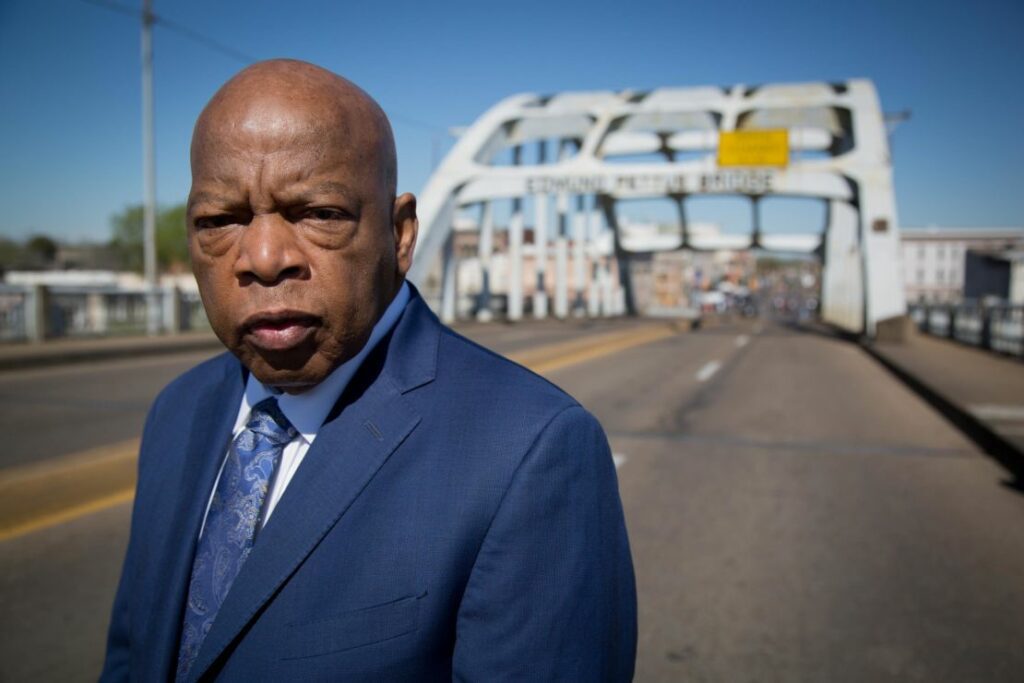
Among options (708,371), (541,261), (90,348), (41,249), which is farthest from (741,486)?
(41,249)

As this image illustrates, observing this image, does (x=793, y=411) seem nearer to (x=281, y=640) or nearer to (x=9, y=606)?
(x=9, y=606)

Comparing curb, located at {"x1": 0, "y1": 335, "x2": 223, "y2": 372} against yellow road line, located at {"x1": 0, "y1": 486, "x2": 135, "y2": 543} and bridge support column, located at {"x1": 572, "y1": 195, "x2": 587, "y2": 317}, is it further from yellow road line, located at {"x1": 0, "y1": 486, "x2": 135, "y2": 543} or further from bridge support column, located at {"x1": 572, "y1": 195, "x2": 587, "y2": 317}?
bridge support column, located at {"x1": 572, "y1": 195, "x2": 587, "y2": 317}

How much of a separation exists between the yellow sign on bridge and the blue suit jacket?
26546 millimetres

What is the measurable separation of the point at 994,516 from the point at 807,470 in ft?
5.00

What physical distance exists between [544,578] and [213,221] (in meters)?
0.75

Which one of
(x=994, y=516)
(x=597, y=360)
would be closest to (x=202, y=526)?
(x=994, y=516)

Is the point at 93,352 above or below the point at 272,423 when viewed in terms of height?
below

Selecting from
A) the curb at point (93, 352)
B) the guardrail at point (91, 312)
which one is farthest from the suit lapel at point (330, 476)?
the curb at point (93, 352)

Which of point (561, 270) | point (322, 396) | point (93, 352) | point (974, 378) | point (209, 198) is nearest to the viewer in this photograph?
point (209, 198)

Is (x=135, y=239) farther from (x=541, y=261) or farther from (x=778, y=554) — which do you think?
(x=778, y=554)

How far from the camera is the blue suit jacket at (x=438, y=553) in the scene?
1.12 meters

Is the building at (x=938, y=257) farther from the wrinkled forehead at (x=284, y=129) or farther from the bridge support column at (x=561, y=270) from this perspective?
the wrinkled forehead at (x=284, y=129)

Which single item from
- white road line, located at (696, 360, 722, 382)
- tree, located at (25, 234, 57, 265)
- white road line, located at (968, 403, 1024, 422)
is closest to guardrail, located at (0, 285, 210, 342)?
white road line, located at (696, 360, 722, 382)

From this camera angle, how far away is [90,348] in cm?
1443
